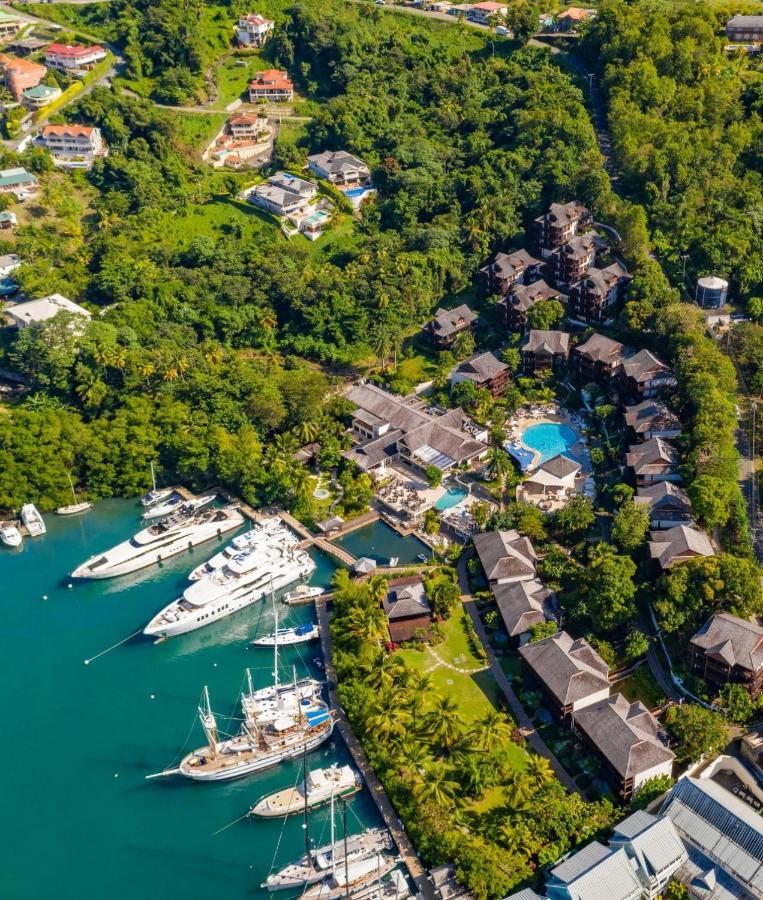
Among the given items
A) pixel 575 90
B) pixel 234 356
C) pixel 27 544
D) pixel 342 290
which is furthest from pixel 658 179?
pixel 27 544

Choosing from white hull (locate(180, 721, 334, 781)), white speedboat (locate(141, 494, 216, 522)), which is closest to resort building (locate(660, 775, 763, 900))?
white hull (locate(180, 721, 334, 781))

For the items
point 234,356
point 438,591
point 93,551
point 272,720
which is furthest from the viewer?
point 234,356

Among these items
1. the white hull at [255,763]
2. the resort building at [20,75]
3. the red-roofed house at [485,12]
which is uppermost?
the red-roofed house at [485,12]

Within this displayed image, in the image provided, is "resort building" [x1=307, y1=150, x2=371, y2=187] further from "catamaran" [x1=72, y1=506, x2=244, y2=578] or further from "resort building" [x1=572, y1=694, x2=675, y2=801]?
"resort building" [x1=572, y1=694, x2=675, y2=801]

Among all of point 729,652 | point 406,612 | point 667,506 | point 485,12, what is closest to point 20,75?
point 485,12

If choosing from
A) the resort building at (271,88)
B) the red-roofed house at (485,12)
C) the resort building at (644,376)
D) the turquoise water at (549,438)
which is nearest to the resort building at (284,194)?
the resort building at (271,88)

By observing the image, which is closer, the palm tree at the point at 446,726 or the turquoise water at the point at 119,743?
the turquoise water at the point at 119,743

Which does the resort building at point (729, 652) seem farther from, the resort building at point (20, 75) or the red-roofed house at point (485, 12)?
the resort building at point (20, 75)

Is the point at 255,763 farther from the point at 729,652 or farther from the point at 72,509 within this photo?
the point at 72,509

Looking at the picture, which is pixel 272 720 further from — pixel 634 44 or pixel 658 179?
pixel 634 44
